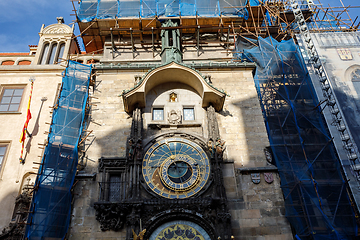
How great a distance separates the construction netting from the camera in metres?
10.7

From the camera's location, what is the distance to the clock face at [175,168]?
11297 mm

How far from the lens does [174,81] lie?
14.2 metres

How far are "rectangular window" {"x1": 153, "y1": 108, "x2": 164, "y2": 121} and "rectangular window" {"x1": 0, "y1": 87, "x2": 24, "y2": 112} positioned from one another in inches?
258

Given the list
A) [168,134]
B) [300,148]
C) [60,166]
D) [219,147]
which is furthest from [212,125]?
[60,166]

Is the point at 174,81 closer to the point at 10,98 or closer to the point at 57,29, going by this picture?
the point at 10,98

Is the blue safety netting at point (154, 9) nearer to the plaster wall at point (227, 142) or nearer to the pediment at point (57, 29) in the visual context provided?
the pediment at point (57, 29)

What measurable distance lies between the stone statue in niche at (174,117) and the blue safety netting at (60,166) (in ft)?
11.3

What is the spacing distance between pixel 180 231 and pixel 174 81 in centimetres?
651

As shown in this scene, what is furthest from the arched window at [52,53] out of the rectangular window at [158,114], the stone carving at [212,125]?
the stone carving at [212,125]

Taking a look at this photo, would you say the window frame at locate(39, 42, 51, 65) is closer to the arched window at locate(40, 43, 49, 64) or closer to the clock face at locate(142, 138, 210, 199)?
the arched window at locate(40, 43, 49, 64)

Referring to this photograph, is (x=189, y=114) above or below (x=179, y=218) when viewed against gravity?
above

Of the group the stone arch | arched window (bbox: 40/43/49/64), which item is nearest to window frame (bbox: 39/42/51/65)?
arched window (bbox: 40/43/49/64)

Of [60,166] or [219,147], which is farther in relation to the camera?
[219,147]

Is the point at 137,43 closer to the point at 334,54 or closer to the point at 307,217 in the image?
the point at 334,54
